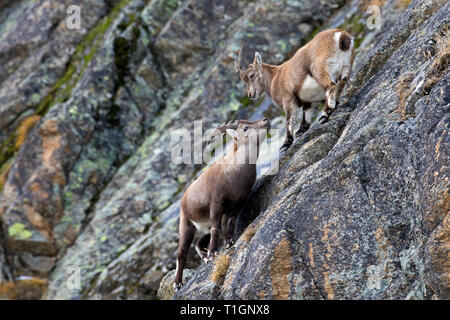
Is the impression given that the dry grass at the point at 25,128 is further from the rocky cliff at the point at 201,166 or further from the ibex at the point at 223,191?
the ibex at the point at 223,191

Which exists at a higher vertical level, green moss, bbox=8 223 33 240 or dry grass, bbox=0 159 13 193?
dry grass, bbox=0 159 13 193

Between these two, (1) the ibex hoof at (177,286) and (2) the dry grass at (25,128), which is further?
(2) the dry grass at (25,128)

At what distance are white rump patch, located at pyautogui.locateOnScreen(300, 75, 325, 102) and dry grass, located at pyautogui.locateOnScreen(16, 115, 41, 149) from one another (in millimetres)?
14950

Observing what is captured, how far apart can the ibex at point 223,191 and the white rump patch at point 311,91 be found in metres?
1.48

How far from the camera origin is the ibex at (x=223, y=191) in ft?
36.3

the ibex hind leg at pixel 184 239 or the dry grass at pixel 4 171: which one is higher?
the ibex hind leg at pixel 184 239

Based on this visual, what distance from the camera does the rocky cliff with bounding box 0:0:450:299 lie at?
7.55m

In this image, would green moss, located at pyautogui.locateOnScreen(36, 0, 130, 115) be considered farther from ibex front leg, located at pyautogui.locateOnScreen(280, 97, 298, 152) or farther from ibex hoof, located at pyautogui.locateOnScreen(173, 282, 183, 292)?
ibex hoof, located at pyautogui.locateOnScreen(173, 282, 183, 292)

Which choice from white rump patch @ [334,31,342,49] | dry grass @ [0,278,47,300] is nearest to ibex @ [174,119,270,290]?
white rump patch @ [334,31,342,49]

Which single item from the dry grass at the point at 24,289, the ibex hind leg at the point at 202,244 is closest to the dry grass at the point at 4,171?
the dry grass at the point at 24,289

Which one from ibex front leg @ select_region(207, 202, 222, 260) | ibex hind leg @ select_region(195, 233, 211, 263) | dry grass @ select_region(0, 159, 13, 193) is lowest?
dry grass @ select_region(0, 159, 13, 193)

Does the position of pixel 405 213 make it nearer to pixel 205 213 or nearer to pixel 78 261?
pixel 205 213

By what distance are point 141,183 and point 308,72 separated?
931 centimetres

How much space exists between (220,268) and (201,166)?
10289 millimetres
